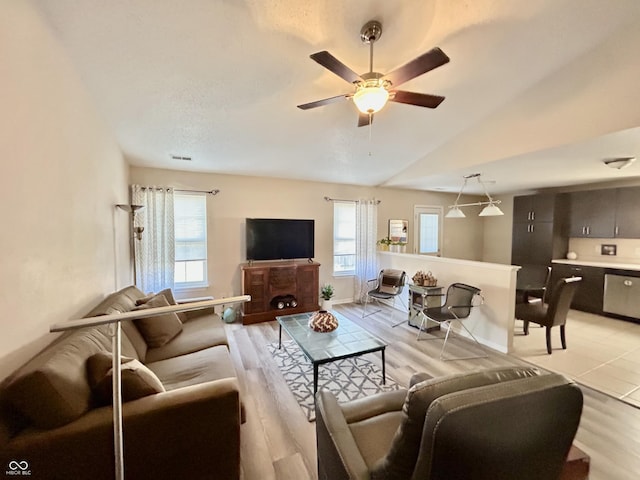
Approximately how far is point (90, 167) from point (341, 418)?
8.78 ft

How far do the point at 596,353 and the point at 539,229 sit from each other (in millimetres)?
2942

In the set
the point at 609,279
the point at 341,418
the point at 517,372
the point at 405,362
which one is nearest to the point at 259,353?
the point at 405,362

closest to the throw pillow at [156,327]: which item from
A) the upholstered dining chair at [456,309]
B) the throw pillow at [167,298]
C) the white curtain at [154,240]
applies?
the throw pillow at [167,298]

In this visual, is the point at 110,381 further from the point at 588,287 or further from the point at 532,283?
the point at 588,287

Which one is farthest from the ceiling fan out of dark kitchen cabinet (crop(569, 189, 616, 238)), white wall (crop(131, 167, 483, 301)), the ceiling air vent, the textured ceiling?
dark kitchen cabinet (crop(569, 189, 616, 238))

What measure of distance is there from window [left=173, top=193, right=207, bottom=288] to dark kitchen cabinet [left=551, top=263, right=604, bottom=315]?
6015mm

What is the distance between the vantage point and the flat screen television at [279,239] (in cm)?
439

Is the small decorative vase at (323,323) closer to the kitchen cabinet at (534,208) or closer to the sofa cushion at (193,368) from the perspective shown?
the sofa cushion at (193,368)

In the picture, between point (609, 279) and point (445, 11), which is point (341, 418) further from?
point (609, 279)

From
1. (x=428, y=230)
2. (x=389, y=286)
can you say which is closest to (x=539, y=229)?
(x=428, y=230)

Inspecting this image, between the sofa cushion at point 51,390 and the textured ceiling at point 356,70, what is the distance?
1.89 meters

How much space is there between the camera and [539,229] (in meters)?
5.36

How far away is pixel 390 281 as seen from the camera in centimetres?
468

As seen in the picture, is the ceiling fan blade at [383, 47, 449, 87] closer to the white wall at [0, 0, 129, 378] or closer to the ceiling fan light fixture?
the ceiling fan light fixture
